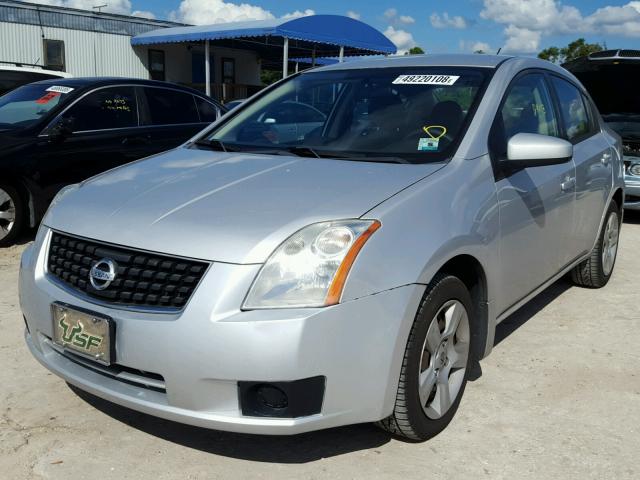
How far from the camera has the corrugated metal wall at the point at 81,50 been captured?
21.5 meters

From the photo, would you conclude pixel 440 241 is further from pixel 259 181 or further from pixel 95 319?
pixel 95 319

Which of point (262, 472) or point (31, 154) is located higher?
point (31, 154)

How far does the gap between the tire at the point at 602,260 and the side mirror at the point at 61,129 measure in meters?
4.60

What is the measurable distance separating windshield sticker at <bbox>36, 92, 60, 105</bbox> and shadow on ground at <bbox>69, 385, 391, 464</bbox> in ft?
14.8

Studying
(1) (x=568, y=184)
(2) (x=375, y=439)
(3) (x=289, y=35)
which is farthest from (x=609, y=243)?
(3) (x=289, y=35)

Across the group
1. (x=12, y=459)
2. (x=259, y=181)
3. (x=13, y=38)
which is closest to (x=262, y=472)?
(x=12, y=459)

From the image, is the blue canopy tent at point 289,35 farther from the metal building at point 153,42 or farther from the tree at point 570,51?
the tree at point 570,51

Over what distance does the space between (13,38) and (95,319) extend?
22.1 m

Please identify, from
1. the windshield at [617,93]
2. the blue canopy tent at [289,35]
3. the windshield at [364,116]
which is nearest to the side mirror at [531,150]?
the windshield at [364,116]

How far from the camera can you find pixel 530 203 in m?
3.37

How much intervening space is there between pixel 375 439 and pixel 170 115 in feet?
17.1

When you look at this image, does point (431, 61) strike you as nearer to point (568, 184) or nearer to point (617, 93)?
point (568, 184)

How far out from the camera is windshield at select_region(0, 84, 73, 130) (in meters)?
6.35

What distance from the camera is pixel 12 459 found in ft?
8.64
